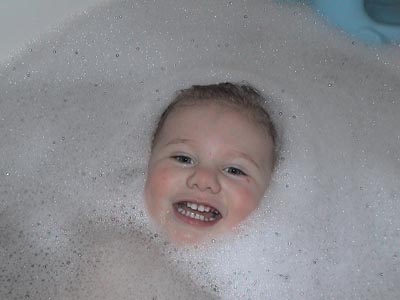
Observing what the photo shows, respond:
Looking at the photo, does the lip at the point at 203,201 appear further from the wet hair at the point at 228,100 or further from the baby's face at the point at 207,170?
the wet hair at the point at 228,100

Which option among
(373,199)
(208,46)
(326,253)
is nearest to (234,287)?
(326,253)

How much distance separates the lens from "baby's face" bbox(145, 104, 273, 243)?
4.29ft

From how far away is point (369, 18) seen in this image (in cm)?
139

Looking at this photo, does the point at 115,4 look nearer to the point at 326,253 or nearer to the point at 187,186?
the point at 187,186

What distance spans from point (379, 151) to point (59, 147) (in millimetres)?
581

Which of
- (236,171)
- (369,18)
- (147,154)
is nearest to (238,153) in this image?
(236,171)

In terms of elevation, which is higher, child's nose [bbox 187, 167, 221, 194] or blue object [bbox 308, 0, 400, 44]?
blue object [bbox 308, 0, 400, 44]

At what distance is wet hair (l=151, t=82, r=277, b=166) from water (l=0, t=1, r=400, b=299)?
5cm

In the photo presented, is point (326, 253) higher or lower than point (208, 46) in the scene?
lower

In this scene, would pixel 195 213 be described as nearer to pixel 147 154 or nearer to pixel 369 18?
pixel 147 154

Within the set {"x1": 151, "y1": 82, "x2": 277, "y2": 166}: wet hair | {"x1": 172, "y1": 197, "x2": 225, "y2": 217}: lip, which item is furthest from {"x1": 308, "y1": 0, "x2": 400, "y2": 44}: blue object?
{"x1": 172, "y1": 197, "x2": 225, "y2": 217}: lip

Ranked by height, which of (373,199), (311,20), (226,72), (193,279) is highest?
(311,20)

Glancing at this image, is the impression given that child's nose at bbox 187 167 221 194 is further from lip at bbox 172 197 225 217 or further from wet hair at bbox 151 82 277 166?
wet hair at bbox 151 82 277 166

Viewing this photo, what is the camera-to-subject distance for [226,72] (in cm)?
147
